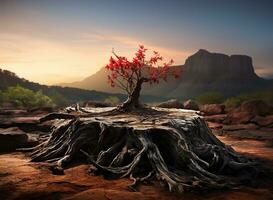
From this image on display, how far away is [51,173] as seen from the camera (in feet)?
25.4

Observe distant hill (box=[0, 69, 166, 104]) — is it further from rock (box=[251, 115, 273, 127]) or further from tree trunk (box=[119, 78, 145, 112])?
tree trunk (box=[119, 78, 145, 112])

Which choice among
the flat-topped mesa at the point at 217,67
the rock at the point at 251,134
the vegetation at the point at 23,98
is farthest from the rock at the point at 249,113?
the flat-topped mesa at the point at 217,67

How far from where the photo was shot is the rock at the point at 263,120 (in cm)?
2017

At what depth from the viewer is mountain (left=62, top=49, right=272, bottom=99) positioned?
429 feet

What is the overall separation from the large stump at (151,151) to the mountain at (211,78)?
114m

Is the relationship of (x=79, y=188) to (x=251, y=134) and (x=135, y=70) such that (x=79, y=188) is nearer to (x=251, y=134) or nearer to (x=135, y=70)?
(x=135, y=70)

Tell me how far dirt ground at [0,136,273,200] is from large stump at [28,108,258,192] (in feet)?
1.02

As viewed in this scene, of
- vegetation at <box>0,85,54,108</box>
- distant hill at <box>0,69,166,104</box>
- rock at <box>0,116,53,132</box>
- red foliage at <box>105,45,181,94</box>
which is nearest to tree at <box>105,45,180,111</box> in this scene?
red foliage at <box>105,45,181,94</box>

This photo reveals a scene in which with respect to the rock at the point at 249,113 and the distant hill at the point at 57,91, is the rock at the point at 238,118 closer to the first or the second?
the rock at the point at 249,113

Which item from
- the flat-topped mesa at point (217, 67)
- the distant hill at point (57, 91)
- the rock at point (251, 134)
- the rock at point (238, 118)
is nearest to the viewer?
the rock at point (251, 134)

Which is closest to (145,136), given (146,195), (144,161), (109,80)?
(144,161)

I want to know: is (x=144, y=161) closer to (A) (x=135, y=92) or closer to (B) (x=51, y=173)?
(B) (x=51, y=173)

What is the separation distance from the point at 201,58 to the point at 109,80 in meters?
151

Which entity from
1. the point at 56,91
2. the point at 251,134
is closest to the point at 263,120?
the point at 251,134
